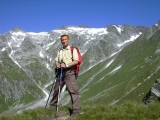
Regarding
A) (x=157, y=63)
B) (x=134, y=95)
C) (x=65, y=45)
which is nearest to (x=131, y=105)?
(x=65, y=45)

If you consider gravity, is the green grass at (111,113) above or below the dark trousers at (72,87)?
below

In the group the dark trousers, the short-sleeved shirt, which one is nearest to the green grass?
the dark trousers

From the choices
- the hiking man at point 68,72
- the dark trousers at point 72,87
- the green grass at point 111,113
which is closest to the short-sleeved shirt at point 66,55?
the hiking man at point 68,72

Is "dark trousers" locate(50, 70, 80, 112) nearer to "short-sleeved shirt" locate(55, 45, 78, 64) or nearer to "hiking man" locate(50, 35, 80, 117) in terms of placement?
"hiking man" locate(50, 35, 80, 117)

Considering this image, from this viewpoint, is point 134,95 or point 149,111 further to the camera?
point 134,95

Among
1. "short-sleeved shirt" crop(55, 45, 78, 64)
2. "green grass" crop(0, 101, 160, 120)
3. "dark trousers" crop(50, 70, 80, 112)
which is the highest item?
"short-sleeved shirt" crop(55, 45, 78, 64)

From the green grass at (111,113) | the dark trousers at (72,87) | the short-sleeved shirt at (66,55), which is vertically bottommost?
the green grass at (111,113)

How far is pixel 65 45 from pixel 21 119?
511 cm

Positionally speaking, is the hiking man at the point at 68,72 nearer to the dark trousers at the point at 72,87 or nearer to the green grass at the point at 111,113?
the dark trousers at the point at 72,87

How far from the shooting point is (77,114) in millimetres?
13000

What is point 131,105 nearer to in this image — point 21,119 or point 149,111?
point 149,111

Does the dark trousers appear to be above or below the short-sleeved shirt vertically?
below

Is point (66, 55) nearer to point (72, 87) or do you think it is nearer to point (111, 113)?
point (72, 87)

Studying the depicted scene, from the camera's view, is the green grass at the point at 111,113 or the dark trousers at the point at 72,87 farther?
the dark trousers at the point at 72,87
